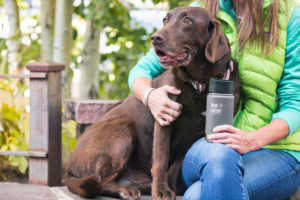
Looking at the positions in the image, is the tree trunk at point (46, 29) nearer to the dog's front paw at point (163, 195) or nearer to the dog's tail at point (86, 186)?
the dog's tail at point (86, 186)

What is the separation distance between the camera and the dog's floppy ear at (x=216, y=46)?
2086 millimetres

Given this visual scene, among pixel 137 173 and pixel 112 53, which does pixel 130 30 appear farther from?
pixel 137 173

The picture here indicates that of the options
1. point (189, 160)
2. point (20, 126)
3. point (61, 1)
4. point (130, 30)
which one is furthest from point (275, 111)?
point (130, 30)

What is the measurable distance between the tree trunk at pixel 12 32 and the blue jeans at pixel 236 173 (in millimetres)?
2769

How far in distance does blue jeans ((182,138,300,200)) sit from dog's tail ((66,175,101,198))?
504mm

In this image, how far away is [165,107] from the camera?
7.27ft

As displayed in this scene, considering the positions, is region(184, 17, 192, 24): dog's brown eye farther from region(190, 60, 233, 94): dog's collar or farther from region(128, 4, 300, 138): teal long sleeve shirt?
region(128, 4, 300, 138): teal long sleeve shirt

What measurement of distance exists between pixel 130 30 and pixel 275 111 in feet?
8.97

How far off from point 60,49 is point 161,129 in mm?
2023

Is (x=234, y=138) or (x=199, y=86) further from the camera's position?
(x=199, y=86)

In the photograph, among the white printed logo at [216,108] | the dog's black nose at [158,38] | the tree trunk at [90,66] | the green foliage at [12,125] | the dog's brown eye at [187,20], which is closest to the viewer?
the white printed logo at [216,108]

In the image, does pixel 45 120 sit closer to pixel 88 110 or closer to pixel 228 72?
pixel 88 110

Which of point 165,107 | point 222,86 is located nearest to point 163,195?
point 165,107

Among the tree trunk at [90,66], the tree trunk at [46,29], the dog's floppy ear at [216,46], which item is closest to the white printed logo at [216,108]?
the dog's floppy ear at [216,46]
